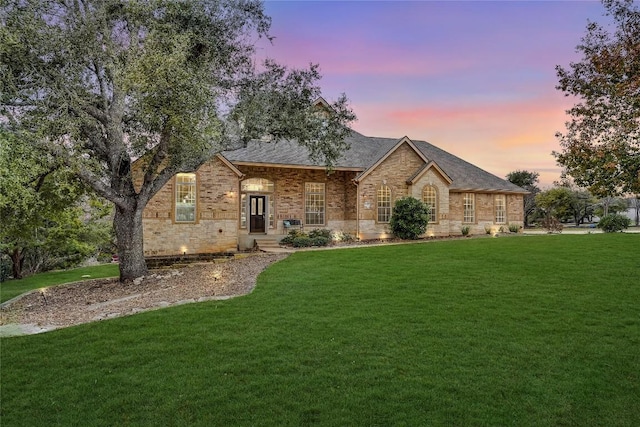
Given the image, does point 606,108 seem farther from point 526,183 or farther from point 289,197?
point 526,183

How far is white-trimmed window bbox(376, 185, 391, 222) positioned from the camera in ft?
73.6

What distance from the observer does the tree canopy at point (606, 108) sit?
10.3 m

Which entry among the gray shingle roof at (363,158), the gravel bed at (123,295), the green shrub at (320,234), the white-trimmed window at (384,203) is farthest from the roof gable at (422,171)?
the gravel bed at (123,295)

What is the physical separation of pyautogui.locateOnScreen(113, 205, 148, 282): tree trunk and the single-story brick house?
537cm

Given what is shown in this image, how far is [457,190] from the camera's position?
25109 mm

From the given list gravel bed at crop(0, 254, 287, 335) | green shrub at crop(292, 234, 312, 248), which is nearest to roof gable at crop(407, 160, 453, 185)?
green shrub at crop(292, 234, 312, 248)

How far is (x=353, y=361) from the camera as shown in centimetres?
572

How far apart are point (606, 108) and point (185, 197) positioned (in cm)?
1708

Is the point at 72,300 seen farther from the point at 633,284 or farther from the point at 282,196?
the point at 633,284

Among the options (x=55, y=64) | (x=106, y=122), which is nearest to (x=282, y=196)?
(x=106, y=122)

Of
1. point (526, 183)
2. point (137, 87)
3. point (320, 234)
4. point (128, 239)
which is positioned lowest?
point (320, 234)

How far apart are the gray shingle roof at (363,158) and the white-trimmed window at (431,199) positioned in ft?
6.64

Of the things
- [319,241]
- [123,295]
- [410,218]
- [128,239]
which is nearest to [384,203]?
[410,218]

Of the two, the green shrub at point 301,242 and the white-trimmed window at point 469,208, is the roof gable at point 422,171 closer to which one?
the white-trimmed window at point 469,208
